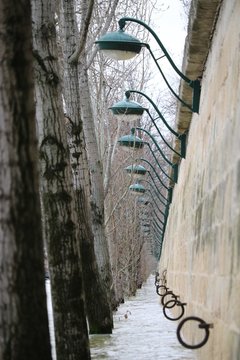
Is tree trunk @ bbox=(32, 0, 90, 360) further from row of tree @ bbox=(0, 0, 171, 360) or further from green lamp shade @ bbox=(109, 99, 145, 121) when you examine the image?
green lamp shade @ bbox=(109, 99, 145, 121)

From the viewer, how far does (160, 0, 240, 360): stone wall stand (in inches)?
227

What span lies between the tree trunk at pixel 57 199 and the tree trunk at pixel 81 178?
145 inches

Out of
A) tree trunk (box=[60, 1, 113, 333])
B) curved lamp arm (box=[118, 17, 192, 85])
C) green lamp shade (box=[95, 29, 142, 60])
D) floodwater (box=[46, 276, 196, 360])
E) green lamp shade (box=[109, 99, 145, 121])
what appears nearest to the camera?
floodwater (box=[46, 276, 196, 360])

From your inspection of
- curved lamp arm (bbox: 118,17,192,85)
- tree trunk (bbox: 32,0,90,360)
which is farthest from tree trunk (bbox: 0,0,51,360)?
curved lamp arm (bbox: 118,17,192,85)

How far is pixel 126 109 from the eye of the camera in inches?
552

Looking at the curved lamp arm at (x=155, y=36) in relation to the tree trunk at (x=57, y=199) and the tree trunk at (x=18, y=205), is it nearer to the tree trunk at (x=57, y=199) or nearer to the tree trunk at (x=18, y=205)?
the tree trunk at (x=57, y=199)

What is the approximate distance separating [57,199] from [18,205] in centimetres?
334

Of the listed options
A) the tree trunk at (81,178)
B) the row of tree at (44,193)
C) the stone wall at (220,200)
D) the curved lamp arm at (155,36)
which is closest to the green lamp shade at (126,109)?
the row of tree at (44,193)

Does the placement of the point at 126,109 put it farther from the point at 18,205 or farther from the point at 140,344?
the point at 18,205

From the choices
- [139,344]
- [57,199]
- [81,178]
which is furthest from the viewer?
[81,178]

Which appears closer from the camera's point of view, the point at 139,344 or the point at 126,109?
the point at 139,344

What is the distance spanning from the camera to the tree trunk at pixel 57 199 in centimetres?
784

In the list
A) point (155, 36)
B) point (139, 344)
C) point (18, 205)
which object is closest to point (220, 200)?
Result: point (18, 205)

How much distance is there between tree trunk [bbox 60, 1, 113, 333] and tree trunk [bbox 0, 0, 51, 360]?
724cm
